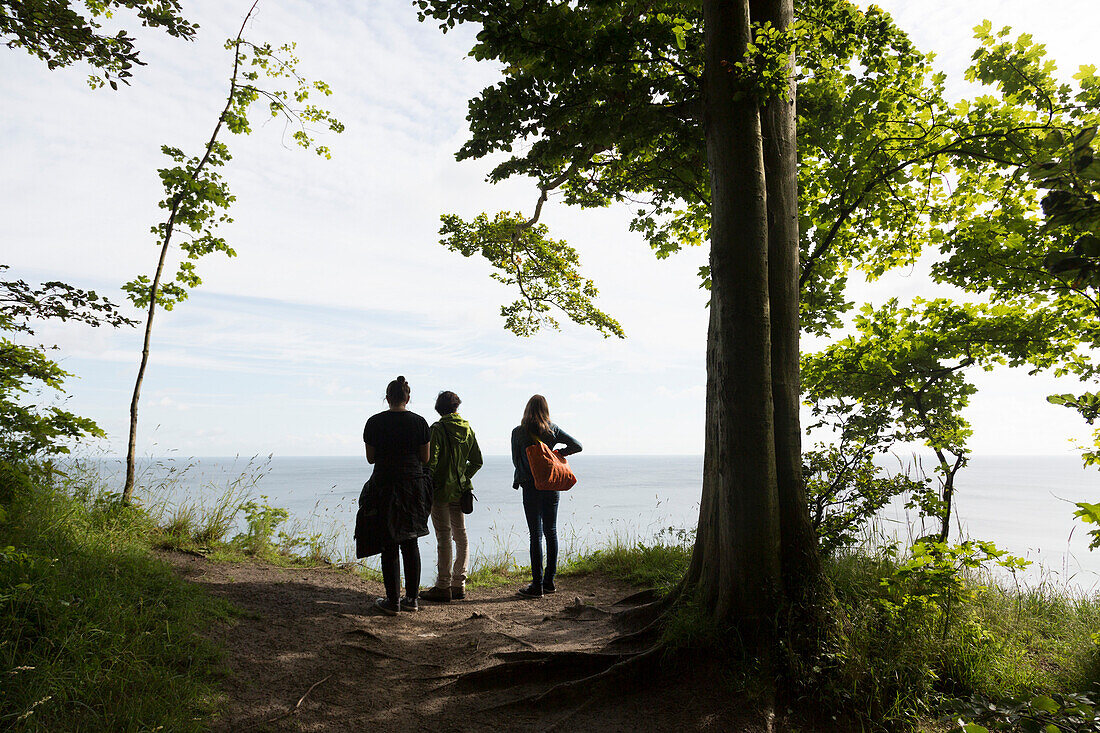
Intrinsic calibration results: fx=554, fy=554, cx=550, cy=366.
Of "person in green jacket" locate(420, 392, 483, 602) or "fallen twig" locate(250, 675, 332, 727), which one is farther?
"person in green jacket" locate(420, 392, 483, 602)

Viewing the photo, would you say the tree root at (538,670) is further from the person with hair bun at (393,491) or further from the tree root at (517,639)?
the person with hair bun at (393,491)

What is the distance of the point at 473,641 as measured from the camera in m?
4.80

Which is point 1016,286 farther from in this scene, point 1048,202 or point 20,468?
point 20,468

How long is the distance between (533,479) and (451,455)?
957 mm

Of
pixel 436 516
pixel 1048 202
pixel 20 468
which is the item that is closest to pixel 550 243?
pixel 436 516

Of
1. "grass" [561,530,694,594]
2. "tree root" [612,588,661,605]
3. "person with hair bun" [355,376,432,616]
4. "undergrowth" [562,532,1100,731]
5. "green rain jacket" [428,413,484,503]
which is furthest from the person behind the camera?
"grass" [561,530,694,594]

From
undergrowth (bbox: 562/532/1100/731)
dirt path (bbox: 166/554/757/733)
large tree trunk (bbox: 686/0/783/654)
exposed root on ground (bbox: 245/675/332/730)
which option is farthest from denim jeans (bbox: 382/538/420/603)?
large tree trunk (bbox: 686/0/783/654)

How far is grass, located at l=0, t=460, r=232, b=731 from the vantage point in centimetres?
290

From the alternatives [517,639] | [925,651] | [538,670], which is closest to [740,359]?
[925,651]

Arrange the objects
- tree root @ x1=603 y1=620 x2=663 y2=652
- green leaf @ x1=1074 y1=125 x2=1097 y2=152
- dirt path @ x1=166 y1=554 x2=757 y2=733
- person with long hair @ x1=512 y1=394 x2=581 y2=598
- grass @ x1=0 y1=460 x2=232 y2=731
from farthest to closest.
Answer: person with long hair @ x1=512 y1=394 x2=581 y2=598 → tree root @ x1=603 y1=620 x2=663 y2=652 → dirt path @ x1=166 y1=554 x2=757 y2=733 → grass @ x1=0 y1=460 x2=232 y2=731 → green leaf @ x1=1074 y1=125 x2=1097 y2=152

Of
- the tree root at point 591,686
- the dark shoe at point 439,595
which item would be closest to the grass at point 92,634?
the tree root at point 591,686

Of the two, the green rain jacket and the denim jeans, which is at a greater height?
the green rain jacket

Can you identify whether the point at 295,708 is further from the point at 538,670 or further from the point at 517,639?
the point at 517,639

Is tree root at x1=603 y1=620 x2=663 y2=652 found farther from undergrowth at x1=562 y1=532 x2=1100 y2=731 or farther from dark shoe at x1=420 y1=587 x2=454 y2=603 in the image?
dark shoe at x1=420 y1=587 x2=454 y2=603
